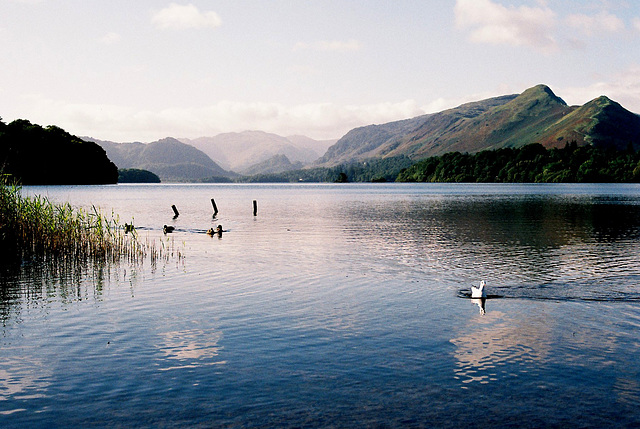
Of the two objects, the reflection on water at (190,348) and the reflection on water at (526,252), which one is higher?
the reflection on water at (526,252)

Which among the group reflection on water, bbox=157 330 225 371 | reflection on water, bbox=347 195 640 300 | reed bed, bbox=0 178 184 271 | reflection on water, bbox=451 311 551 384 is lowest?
reflection on water, bbox=451 311 551 384

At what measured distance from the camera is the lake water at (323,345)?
1245 cm

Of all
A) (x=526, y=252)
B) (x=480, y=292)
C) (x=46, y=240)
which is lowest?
(x=526, y=252)

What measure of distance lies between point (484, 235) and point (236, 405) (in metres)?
44.1

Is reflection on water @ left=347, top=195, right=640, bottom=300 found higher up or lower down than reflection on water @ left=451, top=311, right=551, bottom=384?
higher up

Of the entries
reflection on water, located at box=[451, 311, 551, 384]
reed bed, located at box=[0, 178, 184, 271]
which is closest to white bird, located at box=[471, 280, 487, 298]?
reflection on water, located at box=[451, 311, 551, 384]

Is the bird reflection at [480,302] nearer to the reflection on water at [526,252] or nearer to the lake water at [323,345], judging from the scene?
the lake water at [323,345]


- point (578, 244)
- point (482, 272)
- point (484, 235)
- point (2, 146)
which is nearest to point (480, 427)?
point (482, 272)

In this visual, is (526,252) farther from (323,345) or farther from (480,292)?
(323,345)

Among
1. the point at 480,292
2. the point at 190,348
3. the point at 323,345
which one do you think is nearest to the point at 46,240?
the point at 190,348

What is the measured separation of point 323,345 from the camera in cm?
1727

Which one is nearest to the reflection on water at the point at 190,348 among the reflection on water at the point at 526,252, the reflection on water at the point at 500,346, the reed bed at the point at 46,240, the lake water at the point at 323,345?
the lake water at the point at 323,345

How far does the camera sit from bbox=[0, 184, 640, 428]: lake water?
12453 mm

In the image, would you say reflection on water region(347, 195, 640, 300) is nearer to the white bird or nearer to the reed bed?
the white bird
